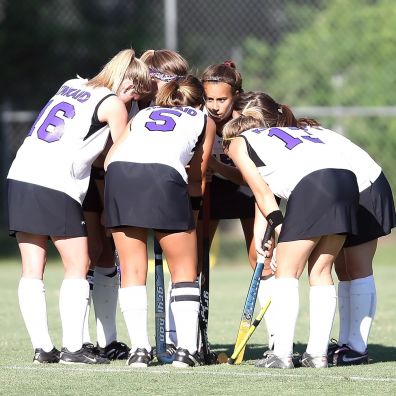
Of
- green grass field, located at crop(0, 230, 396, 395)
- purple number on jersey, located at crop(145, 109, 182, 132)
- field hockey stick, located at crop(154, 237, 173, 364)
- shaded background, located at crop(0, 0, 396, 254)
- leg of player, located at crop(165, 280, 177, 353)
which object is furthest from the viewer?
shaded background, located at crop(0, 0, 396, 254)

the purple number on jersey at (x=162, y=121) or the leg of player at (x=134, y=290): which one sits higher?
the purple number on jersey at (x=162, y=121)

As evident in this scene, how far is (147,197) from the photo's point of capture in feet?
18.0

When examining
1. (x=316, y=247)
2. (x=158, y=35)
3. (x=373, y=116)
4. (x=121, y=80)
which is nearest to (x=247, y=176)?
(x=316, y=247)

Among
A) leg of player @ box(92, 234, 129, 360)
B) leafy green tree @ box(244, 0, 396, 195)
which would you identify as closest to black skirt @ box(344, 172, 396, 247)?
leg of player @ box(92, 234, 129, 360)

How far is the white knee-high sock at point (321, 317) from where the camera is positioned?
556 cm

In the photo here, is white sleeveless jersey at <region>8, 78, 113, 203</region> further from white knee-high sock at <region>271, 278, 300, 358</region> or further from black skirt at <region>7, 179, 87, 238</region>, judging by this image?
white knee-high sock at <region>271, 278, 300, 358</region>

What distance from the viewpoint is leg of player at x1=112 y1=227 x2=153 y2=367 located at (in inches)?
220

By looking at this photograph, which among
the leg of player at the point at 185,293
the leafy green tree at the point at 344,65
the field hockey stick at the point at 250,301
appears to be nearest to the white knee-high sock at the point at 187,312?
the leg of player at the point at 185,293

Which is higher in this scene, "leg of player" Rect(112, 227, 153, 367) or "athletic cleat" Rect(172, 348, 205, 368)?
"leg of player" Rect(112, 227, 153, 367)

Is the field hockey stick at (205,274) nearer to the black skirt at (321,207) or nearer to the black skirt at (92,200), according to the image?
the black skirt at (92,200)

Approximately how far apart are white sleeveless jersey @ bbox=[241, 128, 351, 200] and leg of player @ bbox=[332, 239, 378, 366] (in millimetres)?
595

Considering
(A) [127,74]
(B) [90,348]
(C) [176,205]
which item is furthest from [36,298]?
(A) [127,74]

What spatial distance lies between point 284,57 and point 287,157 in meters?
9.64

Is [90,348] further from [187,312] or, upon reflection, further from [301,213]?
[301,213]
